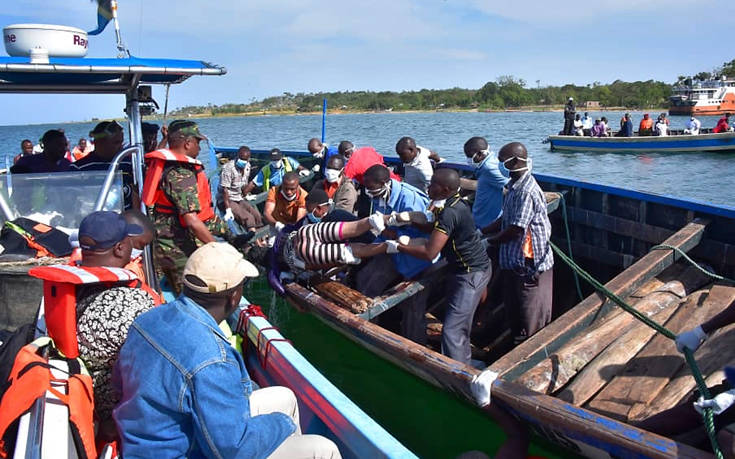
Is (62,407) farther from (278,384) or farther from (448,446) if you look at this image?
(448,446)

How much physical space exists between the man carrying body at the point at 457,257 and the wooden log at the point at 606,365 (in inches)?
40.7

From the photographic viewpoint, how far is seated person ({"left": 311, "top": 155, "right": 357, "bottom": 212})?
21.2 ft

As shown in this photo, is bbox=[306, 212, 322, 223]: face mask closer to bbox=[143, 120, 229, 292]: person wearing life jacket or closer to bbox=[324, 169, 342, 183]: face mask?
bbox=[143, 120, 229, 292]: person wearing life jacket

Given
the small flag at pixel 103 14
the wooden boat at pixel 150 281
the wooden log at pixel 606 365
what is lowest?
the wooden log at pixel 606 365

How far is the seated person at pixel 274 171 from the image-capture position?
9812 millimetres

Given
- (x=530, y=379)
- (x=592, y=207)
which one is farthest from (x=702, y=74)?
(x=530, y=379)

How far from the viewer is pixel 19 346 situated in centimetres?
285

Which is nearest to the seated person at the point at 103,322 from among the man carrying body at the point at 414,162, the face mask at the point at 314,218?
the face mask at the point at 314,218

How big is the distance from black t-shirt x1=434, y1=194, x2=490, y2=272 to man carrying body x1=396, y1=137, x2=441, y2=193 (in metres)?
2.22

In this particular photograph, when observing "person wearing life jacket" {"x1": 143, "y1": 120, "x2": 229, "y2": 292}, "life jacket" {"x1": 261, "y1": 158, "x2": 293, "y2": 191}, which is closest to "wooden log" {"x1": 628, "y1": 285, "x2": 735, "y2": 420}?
"person wearing life jacket" {"x1": 143, "y1": 120, "x2": 229, "y2": 292}

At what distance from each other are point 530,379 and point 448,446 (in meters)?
1.36

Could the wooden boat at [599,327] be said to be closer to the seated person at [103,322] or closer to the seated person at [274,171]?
the seated person at [103,322]

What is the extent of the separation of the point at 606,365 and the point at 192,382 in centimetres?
285

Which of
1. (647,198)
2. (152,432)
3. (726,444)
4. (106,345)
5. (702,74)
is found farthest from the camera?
(702,74)
